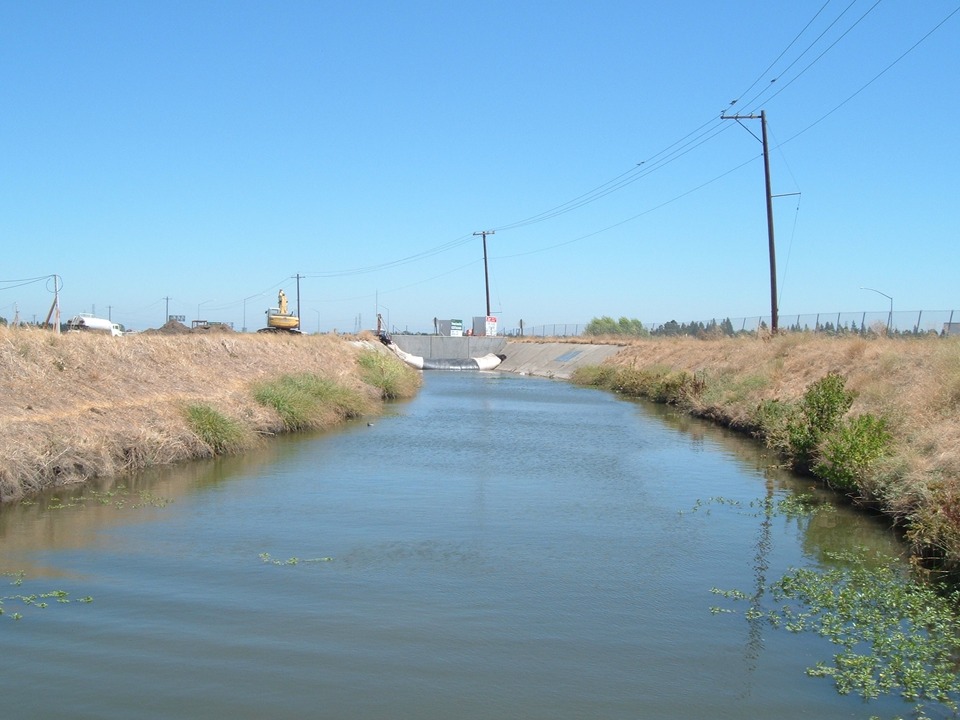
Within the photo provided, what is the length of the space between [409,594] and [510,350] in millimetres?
64387

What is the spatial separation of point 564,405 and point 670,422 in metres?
7.02

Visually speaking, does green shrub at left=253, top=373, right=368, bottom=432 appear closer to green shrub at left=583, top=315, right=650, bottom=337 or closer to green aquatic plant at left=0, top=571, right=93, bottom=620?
green aquatic plant at left=0, top=571, right=93, bottom=620

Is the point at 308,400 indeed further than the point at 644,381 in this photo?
No

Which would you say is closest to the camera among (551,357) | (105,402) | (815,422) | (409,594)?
(409,594)

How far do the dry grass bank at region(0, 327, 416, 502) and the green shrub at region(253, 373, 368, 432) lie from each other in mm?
380

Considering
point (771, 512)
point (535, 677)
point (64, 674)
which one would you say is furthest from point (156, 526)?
point (771, 512)

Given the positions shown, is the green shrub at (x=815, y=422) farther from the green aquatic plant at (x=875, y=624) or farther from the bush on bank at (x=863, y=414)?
the green aquatic plant at (x=875, y=624)

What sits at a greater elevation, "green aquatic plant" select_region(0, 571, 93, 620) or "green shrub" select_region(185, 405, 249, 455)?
"green shrub" select_region(185, 405, 249, 455)

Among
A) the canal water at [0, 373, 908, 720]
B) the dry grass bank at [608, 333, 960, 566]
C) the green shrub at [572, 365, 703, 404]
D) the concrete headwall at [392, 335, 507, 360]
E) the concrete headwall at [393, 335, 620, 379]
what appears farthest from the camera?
the concrete headwall at [392, 335, 507, 360]

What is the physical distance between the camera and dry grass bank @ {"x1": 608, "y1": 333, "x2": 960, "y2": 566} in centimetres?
1217

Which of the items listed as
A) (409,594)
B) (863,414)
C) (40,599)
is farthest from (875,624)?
(863,414)

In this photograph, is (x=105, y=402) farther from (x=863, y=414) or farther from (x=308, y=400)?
(x=863, y=414)

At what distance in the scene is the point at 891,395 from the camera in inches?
797

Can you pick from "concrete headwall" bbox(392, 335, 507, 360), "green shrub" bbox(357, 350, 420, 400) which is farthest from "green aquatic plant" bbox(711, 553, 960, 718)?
"concrete headwall" bbox(392, 335, 507, 360)
